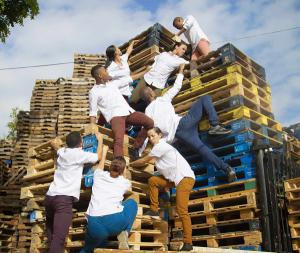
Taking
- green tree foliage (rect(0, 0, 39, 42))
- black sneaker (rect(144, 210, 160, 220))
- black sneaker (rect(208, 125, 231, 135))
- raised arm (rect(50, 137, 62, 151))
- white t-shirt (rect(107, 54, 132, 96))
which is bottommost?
black sneaker (rect(144, 210, 160, 220))

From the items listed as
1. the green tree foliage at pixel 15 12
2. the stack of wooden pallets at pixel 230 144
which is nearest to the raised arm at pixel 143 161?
the stack of wooden pallets at pixel 230 144

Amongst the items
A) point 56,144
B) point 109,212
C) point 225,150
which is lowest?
point 109,212

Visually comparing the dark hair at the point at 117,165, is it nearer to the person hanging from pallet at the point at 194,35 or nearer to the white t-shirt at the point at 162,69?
the white t-shirt at the point at 162,69

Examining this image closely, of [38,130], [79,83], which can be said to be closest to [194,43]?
[79,83]

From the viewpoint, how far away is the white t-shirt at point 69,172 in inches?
184

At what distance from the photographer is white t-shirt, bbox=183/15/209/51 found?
27.5ft

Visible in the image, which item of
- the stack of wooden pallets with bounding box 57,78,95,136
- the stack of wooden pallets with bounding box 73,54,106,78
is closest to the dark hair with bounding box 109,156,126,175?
the stack of wooden pallets with bounding box 57,78,95,136

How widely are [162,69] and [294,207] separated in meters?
3.71

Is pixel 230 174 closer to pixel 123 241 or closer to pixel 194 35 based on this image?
pixel 123 241

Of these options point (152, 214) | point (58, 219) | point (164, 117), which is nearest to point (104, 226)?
point (58, 219)

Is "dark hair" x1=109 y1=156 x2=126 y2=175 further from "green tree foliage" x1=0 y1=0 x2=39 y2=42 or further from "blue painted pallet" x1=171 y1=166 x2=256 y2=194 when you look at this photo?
"green tree foliage" x1=0 y1=0 x2=39 y2=42

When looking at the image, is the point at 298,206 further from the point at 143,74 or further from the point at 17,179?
the point at 17,179

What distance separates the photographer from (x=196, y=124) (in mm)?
6250

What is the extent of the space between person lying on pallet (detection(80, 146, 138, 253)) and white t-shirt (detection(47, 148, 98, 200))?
29 cm
